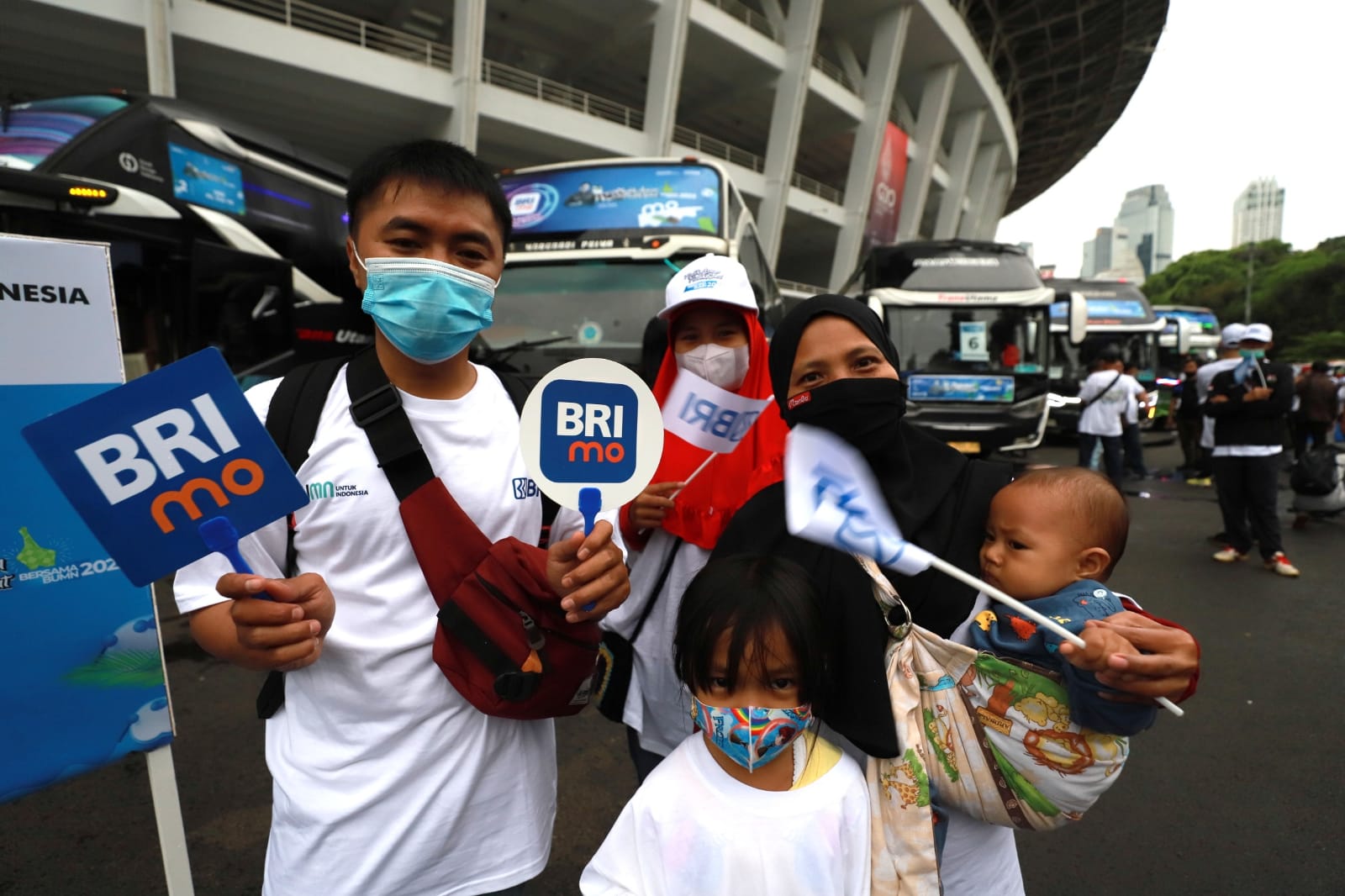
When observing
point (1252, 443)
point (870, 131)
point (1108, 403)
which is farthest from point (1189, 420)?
point (870, 131)

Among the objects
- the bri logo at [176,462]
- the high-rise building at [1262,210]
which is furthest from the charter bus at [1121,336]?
the high-rise building at [1262,210]

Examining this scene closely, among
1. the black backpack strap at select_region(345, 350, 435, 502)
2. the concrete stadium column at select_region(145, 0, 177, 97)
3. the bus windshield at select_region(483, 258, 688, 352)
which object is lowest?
the black backpack strap at select_region(345, 350, 435, 502)

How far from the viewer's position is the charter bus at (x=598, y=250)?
17.8ft

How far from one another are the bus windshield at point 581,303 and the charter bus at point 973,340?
16.1 feet

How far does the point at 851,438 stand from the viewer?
1.42m

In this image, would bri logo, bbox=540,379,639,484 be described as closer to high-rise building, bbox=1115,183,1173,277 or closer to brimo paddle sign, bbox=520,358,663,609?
brimo paddle sign, bbox=520,358,663,609

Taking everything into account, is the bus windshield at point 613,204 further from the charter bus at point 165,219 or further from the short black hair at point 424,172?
the short black hair at point 424,172

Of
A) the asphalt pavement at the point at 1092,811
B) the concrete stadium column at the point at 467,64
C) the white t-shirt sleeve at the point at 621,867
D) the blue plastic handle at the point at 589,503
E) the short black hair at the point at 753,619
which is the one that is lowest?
the asphalt pavement at the point at 1092,811

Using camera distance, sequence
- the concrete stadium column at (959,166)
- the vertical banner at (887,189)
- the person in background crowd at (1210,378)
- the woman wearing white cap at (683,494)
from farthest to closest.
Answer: the concrete stadium column at (959,166)
the vertical banner at (887,189)
the person in background crowd at (1210,378)
the woman wearing white cap at (683,494)

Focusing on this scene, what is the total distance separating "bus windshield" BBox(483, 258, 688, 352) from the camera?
545 centimetres

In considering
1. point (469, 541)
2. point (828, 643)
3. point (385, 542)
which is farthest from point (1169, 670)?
point (385, 542)

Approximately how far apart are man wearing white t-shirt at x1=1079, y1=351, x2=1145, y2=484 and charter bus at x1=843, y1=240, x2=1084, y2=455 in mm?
645

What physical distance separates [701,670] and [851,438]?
1.78 ft

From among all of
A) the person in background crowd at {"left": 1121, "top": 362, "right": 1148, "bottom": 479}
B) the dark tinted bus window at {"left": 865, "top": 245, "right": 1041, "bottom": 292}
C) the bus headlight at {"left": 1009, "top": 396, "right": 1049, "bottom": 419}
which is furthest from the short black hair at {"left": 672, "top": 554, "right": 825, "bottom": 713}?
the dark tinted bus window at {"left": 865, "top": 245, "right": 1041, "bottom": 292}
